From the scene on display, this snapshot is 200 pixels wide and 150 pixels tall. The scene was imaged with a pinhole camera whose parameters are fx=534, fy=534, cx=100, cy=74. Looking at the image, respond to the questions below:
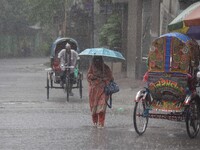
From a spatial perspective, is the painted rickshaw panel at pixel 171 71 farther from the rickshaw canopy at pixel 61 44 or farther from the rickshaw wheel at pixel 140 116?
the rickshaw canopy at pixel 61 44

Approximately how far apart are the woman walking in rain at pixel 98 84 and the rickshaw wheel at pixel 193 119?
1.98m

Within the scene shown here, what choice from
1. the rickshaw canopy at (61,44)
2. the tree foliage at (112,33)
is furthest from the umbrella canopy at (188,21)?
the tree foliage at (112,33)

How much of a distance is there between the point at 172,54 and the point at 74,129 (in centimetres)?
257

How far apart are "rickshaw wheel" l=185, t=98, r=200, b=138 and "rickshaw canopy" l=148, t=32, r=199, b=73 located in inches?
27.9

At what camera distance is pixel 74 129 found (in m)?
11.2

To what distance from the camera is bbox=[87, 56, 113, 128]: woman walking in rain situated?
11477 millimetres

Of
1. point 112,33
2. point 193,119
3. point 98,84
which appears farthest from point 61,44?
point 193,119

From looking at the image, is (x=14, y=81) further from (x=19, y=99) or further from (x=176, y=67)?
(x=176, y=67)

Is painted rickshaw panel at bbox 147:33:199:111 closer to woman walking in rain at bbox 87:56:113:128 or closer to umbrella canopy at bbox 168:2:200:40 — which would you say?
umbrella canopy at bbox 168:2:200:40

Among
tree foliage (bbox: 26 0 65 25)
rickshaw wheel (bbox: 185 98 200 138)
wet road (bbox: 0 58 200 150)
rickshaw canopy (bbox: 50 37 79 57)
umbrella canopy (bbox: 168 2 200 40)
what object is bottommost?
wet road (bbox: 0 58 200 150)

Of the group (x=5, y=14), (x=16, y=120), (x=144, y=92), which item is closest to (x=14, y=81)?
(x=16, y=120)

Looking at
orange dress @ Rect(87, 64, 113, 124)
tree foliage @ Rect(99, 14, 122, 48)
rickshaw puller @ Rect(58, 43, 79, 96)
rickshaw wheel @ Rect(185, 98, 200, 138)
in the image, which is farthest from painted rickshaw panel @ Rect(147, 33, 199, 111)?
tree foliage @ Rect(99, 14, 122, 48)

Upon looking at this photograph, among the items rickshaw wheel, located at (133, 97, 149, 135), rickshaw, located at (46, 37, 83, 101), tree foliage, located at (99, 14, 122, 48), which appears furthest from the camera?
tree foliage, located at (99, 14, 122, 48)

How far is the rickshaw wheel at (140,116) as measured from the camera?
1050 centimetres
